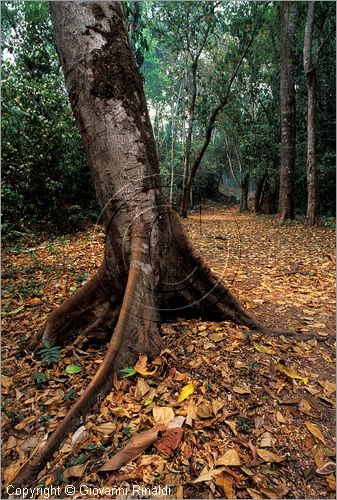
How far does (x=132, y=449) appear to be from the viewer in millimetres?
2080

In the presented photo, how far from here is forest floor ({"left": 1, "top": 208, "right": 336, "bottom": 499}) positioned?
196cm

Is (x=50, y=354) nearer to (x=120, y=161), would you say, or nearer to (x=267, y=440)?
(x=120, y=161)

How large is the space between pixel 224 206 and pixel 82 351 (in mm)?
28572

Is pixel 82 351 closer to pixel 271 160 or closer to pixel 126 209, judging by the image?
pixel 126 209

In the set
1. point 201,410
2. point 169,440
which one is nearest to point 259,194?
point 201,410

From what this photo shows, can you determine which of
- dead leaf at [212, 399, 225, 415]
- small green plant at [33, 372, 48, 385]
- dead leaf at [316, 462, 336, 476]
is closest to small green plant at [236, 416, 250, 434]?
dead leaf at [212, 399, 225, 415]

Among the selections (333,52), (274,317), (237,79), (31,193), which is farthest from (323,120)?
(274,317)

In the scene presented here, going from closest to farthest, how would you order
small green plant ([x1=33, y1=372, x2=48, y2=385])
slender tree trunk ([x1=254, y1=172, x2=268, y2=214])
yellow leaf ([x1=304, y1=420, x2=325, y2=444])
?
yellow leaf ([x1=304, y1=420, x2=325, y2=444]) → small green plant ([x1=33, y1=372, x2=48, y2=385]) → slender tree trunk ([x1=254, y1=172, x2=268, y2=214])

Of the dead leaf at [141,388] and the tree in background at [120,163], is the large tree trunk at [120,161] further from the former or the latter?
the dead leaf at [141,388]

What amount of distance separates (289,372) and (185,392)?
0.88 m

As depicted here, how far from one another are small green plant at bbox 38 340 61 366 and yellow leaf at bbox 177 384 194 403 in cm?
124

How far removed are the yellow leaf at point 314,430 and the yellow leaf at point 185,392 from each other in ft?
2.66

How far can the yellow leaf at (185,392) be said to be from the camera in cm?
243

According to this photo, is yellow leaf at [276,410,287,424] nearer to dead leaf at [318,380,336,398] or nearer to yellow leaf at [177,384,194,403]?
dead leaf at [318,380,336,398]
